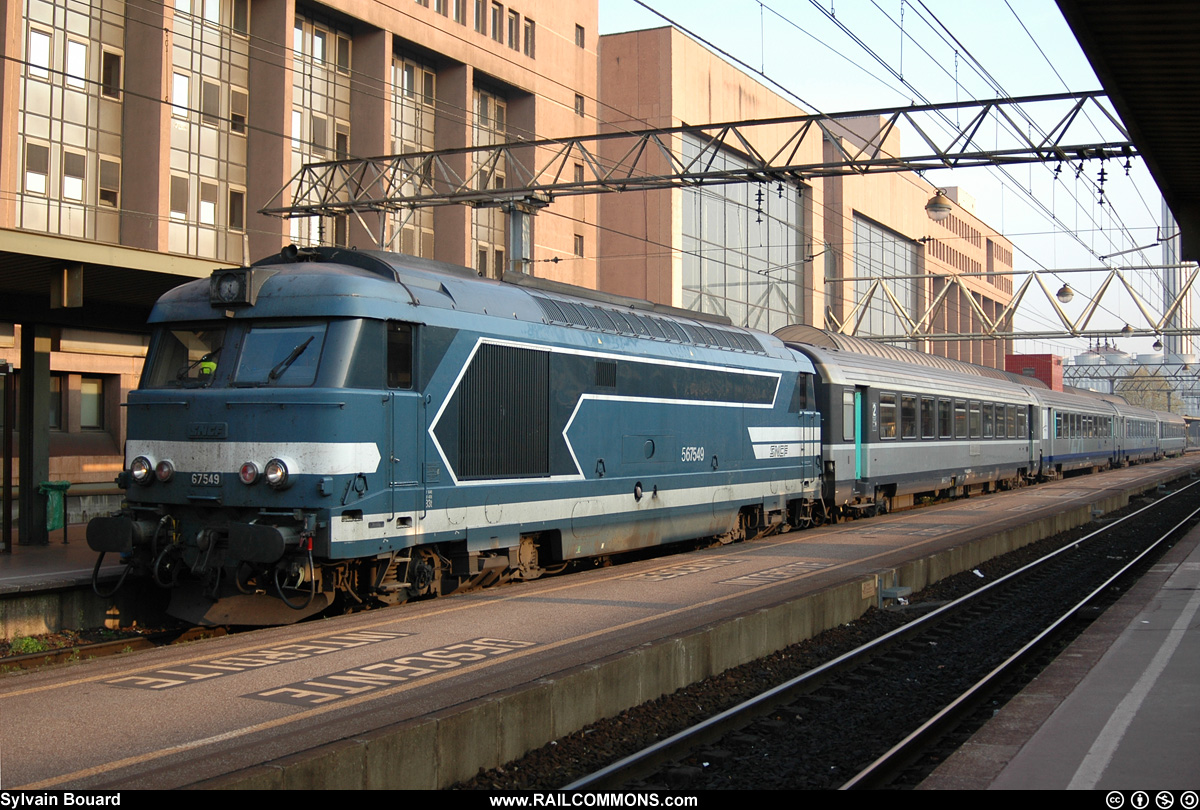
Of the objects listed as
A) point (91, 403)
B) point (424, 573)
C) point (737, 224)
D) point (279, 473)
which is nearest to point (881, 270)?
point (737, 224)

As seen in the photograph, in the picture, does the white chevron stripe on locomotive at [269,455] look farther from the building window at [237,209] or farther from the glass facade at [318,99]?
the glass facade at [318,99]

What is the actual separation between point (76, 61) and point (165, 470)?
20.7 m

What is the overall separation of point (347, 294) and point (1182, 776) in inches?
321

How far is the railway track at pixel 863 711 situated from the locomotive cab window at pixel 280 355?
4.80 m

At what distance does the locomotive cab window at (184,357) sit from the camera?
1131 centimetres

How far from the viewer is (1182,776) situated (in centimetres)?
662

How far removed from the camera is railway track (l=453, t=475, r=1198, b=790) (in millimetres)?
7359

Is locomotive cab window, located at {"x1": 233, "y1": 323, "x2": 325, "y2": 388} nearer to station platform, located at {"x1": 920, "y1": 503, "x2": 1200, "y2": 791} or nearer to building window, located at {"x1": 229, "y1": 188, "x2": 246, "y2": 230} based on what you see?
station platform, located at {"x1": 920, "y1": 503, "x2": 1200, "y2": 791}

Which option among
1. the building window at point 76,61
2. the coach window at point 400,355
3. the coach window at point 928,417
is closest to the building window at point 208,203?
the building window at point 76,61

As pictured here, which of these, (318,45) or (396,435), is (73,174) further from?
(396,435)

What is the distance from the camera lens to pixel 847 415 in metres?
23.1

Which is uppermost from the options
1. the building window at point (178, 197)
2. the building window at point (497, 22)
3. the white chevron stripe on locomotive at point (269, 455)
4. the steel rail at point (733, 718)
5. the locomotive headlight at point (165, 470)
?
the building window at point (497, 22)

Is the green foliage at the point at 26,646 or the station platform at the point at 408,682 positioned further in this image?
the green foliage at the point at 26,646

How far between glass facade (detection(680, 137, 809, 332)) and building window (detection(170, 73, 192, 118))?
2102 cm
